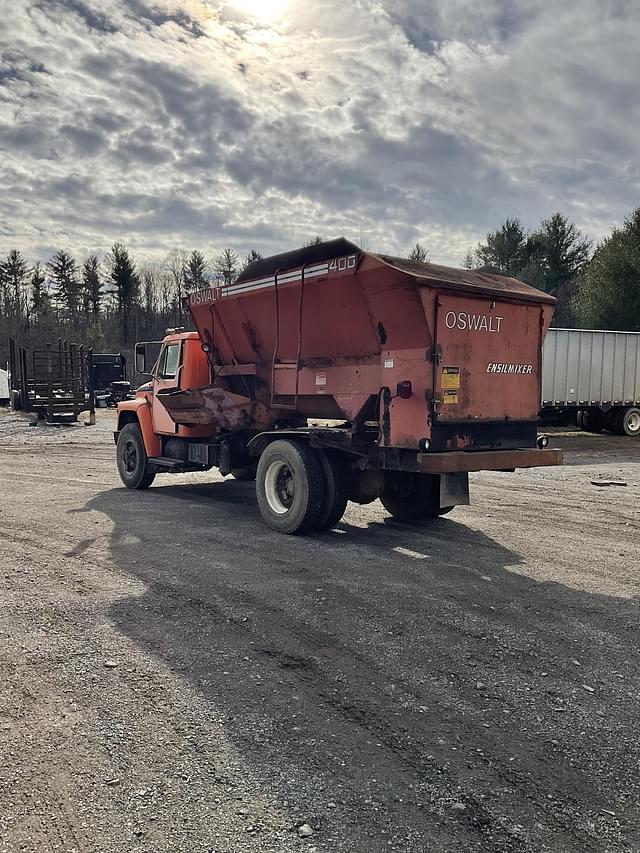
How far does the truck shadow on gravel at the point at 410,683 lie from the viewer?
273 cm

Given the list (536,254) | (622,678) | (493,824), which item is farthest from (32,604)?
(536,254)

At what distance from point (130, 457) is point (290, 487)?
4581 mm

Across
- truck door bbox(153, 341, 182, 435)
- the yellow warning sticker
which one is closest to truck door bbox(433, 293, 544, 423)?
the yellow warning sticker

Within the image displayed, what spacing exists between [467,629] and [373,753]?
182cm

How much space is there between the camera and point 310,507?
7.48 m

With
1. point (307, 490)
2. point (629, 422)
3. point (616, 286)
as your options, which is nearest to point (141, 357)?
point (307, 490)

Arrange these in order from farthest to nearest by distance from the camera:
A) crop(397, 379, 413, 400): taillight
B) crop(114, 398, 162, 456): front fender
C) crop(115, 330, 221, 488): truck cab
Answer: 1. crop(114, 398, 162, 456): front fender
2. crop(115, 330, 221, 488): truck cab
3. crop(397, 379, 413, 400): taillight

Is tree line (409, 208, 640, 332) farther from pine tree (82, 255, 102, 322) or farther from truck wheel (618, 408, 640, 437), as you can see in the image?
pine tree (82, 255, 102, 322)

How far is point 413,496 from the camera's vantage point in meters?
8.57

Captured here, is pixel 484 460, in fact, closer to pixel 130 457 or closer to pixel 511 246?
pixel 130 457

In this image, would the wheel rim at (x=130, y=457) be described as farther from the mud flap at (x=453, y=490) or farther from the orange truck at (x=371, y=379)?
the mud flap at (x=453, y=490)

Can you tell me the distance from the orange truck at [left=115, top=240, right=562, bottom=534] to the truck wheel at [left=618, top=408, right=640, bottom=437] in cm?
1658

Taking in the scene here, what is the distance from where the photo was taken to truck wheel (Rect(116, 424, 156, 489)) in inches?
436

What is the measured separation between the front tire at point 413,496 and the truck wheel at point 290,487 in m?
1.18
